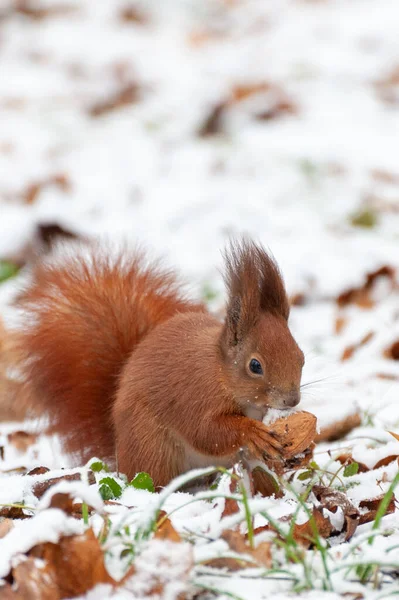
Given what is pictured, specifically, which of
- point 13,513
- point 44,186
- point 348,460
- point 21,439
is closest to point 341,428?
point 348,460

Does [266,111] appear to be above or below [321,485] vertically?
above

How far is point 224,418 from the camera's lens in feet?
7.35

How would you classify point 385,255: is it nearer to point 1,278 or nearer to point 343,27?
point 1,278

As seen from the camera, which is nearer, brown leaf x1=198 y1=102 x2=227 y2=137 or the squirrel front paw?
the squirrel front paw

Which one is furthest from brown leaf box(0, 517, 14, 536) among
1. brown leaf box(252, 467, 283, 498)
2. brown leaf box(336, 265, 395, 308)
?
brown leaf box(336, 265, 395, 308)

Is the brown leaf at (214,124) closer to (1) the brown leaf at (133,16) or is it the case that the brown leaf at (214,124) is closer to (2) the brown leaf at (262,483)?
(1) the brown leaf at (133,16)

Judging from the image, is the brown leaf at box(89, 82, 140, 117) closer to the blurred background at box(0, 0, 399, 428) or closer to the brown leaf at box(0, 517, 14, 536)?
the blurred background at box(0, 0, 399, 428)

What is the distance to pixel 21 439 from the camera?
3025 millimetres

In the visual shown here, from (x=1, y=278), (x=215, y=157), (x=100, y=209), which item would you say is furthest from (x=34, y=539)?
(x=215, y=157)

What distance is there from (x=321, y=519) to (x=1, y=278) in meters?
3.02

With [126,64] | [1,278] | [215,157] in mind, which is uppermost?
[126,64]

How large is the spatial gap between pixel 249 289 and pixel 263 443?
15.1 inches

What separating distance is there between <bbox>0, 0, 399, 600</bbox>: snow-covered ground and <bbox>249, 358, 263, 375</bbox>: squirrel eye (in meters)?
0.30

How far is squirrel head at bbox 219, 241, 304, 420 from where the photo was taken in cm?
217
